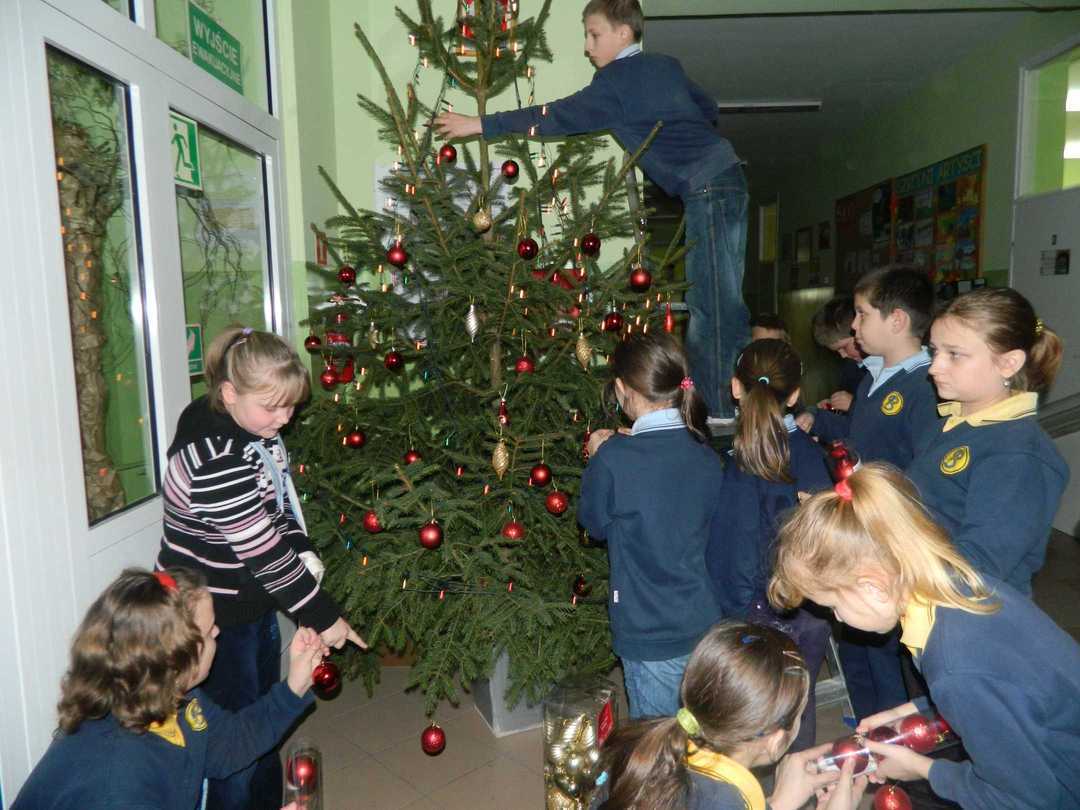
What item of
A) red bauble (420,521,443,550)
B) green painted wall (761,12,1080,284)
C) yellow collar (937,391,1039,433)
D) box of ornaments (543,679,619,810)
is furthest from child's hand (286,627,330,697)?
green painted wall (761,12,1080,284)

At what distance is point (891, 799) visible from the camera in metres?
1.67

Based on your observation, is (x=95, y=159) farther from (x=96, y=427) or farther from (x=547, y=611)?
(x=547, y=611)

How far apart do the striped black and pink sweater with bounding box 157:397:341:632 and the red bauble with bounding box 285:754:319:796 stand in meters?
0.33

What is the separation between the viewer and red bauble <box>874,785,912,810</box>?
1659mm

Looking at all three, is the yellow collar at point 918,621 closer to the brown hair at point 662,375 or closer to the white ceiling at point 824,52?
the brown hair at point 662,375

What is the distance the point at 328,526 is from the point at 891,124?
8175 millimetres

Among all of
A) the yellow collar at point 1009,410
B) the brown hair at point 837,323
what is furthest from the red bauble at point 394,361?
the brown hair at point 837,323

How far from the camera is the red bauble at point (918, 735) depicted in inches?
67.5

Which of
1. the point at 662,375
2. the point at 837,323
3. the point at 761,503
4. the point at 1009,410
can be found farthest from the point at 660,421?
the point at 837,323

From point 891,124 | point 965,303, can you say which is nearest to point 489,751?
point 965,303

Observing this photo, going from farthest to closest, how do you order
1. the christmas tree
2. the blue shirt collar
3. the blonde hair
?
the christmas tree < the blue shirt collar < the blonde hair

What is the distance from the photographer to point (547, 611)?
2619 mm

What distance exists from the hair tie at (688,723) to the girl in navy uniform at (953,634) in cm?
35

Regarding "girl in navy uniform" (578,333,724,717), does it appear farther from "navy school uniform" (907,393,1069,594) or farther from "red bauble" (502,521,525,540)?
"navy school uniform" (907,393,1069,594)
